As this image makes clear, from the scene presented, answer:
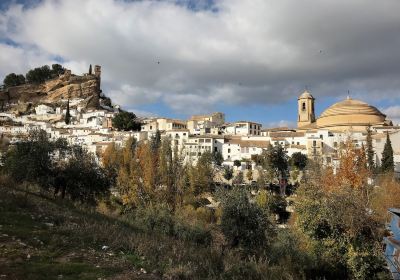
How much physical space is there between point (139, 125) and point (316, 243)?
208 feet

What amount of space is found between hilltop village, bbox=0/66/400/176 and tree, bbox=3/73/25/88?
434 centimetres

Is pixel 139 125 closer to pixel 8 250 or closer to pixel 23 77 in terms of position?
pixel 23 77

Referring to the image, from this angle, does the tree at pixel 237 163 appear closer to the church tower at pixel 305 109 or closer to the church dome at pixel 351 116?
the church dome at pixel 351 116

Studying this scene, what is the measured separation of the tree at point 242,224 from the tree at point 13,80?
3887 inches

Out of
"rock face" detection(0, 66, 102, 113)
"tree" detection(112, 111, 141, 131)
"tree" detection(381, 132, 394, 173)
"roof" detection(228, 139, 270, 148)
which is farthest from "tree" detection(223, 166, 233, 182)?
"rock face" detection(0, 66, 102, 113)

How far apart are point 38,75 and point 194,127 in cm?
5228

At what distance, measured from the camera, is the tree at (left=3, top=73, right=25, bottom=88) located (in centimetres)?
9875

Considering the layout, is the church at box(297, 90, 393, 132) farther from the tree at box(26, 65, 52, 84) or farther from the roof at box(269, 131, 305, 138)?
the tree at box(26, 65, 52, 84)

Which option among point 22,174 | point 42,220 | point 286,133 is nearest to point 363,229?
point 42,220

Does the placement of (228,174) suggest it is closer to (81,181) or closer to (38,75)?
(81,181)

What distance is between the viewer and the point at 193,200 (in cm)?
3788

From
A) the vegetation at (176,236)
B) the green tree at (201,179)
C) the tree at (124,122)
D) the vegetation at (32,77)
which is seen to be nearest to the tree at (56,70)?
the vegetation at (32,77)

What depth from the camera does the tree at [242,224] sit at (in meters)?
15.1

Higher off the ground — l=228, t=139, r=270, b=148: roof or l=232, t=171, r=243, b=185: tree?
l=228, t=139, r=270, b=148: roof
